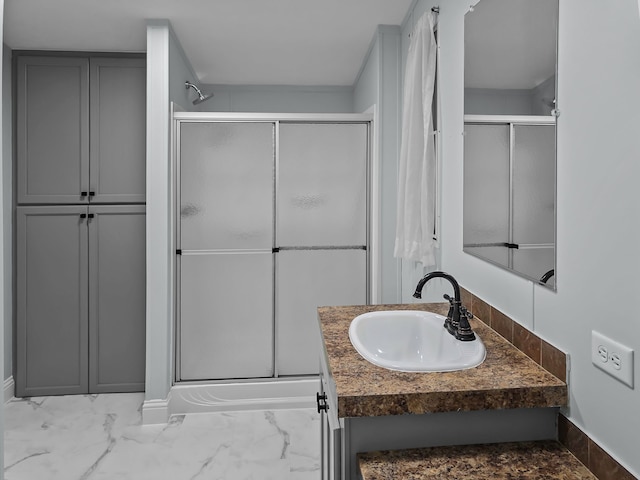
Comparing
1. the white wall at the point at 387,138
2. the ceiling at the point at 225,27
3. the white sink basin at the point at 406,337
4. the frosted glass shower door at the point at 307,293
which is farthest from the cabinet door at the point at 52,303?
the white sink basin at the point at 406,337

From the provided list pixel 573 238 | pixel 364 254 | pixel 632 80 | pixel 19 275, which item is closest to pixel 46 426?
pixel 19 275

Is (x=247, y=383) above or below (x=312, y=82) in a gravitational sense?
below

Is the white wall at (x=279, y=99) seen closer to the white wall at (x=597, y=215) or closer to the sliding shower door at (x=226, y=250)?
the sliding shower door at (x=226, y=250)

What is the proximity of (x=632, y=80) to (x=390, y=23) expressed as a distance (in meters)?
2.18

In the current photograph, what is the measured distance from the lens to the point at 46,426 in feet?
9.45

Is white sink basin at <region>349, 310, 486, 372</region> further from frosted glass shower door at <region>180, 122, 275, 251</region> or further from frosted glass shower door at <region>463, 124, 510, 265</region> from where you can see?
frosted glass shower door at <region>180, 122, 275, 251</region>

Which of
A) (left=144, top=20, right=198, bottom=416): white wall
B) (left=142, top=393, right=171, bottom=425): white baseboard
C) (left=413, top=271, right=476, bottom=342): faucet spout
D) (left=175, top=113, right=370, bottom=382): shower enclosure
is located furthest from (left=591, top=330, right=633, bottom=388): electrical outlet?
(left=142, top=393, right=171, bottom=425): white baseboard

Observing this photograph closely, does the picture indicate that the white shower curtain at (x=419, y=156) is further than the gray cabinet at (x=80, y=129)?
No

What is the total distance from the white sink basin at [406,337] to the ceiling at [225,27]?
5.91 ft

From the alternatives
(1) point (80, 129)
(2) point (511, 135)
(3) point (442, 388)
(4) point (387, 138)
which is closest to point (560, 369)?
(3) point (442, 388)

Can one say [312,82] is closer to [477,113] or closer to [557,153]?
[477,113]

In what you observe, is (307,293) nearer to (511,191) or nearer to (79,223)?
(79,223)

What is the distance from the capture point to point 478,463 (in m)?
1.10

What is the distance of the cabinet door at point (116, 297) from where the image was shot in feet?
10.9
